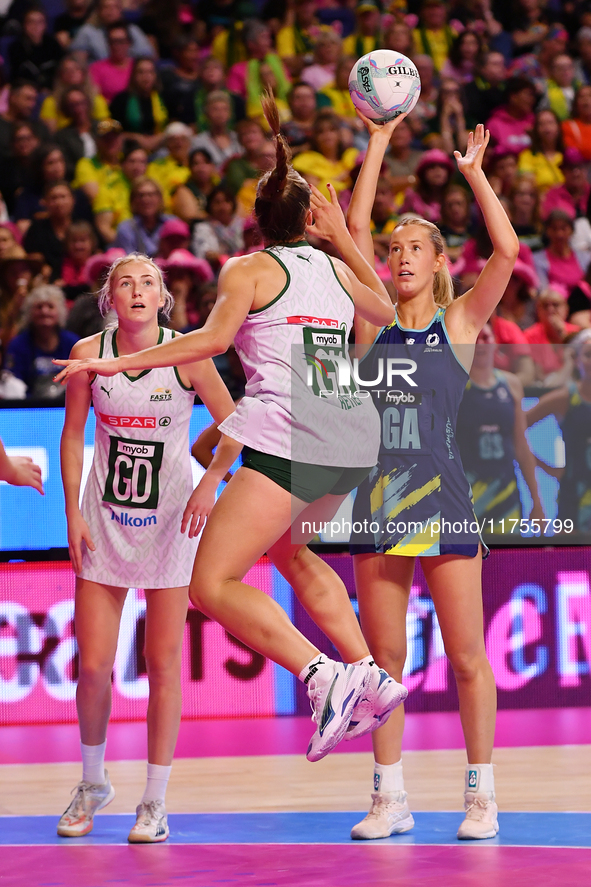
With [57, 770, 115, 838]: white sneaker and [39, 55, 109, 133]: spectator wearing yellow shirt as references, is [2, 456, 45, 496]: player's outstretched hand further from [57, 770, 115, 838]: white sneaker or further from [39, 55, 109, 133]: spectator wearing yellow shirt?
[39, 55, 109, 133]: spectator wearing yellow shirt

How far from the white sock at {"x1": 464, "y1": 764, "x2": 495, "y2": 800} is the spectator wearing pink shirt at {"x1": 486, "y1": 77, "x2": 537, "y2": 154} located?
7568 mm

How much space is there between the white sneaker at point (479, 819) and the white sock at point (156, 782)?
1.01 meters

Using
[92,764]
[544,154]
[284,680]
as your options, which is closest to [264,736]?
[284,680]

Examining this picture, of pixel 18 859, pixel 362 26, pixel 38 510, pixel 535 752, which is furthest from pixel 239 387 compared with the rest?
pixel 362 26

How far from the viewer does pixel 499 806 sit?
4.29 meters

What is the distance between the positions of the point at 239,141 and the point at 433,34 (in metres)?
2.71

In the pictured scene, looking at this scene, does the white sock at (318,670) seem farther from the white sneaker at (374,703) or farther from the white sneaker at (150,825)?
the white sneaker at (150,825)

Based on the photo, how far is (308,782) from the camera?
4750 millimetres

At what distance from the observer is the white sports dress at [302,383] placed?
328 centimetres

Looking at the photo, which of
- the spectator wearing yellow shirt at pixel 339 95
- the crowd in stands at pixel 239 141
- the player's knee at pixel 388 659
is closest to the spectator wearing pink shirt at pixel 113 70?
the crowd in stands at pixel 239 141

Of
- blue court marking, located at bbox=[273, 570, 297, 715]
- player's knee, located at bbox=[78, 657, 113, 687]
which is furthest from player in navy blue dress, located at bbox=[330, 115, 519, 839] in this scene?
blue court marking, located at bbox=[273, 570, 297, 715]

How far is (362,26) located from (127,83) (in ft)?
7.82

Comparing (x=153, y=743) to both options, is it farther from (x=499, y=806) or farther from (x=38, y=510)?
(x=38, y=510)

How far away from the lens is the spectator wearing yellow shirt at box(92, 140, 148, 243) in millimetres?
8766
